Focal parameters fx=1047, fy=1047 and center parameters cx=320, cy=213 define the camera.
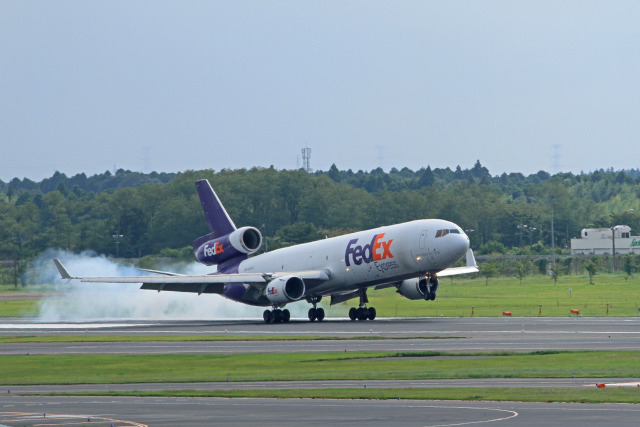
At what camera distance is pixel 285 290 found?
6525 cm

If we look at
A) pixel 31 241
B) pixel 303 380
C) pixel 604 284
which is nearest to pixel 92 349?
pixel 303 380

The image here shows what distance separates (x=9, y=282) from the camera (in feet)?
407

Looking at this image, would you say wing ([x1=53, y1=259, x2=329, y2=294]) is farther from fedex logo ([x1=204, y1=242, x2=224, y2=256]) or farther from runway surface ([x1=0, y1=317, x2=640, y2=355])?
fedex logo ([x1=204, y1=242, x2=224, y2=256])

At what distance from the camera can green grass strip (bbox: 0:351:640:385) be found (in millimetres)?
33875

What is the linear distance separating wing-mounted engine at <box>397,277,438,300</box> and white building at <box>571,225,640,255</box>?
107431mm

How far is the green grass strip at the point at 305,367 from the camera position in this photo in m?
33.9

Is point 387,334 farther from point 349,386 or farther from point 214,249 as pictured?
point 214,249

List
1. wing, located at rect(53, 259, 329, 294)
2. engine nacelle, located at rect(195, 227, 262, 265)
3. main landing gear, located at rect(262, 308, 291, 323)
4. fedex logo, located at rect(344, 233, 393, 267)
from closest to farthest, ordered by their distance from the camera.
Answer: fedex logo, located at rect(344, 233, 393, 267), main landing gear, located at rect(262, 308, 291, 323), wing, located at rect(53, 259, 329, 294), engine nacelle, located at rect(195, 227, 262, 265)

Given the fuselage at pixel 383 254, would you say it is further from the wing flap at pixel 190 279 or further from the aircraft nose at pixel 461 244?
the wing flap at pixel 190 279

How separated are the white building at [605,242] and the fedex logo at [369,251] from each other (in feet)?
362

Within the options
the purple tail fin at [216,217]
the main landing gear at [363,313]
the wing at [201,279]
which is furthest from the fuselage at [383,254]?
the purple tail fin at [216,217]

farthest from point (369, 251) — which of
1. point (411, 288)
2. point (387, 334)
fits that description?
point (387, 334)

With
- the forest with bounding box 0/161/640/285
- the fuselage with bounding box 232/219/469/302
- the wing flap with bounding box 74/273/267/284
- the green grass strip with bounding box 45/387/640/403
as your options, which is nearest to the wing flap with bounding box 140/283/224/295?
the wing flap with bounding box 74/273/267/284

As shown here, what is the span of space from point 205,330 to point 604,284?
199ft
